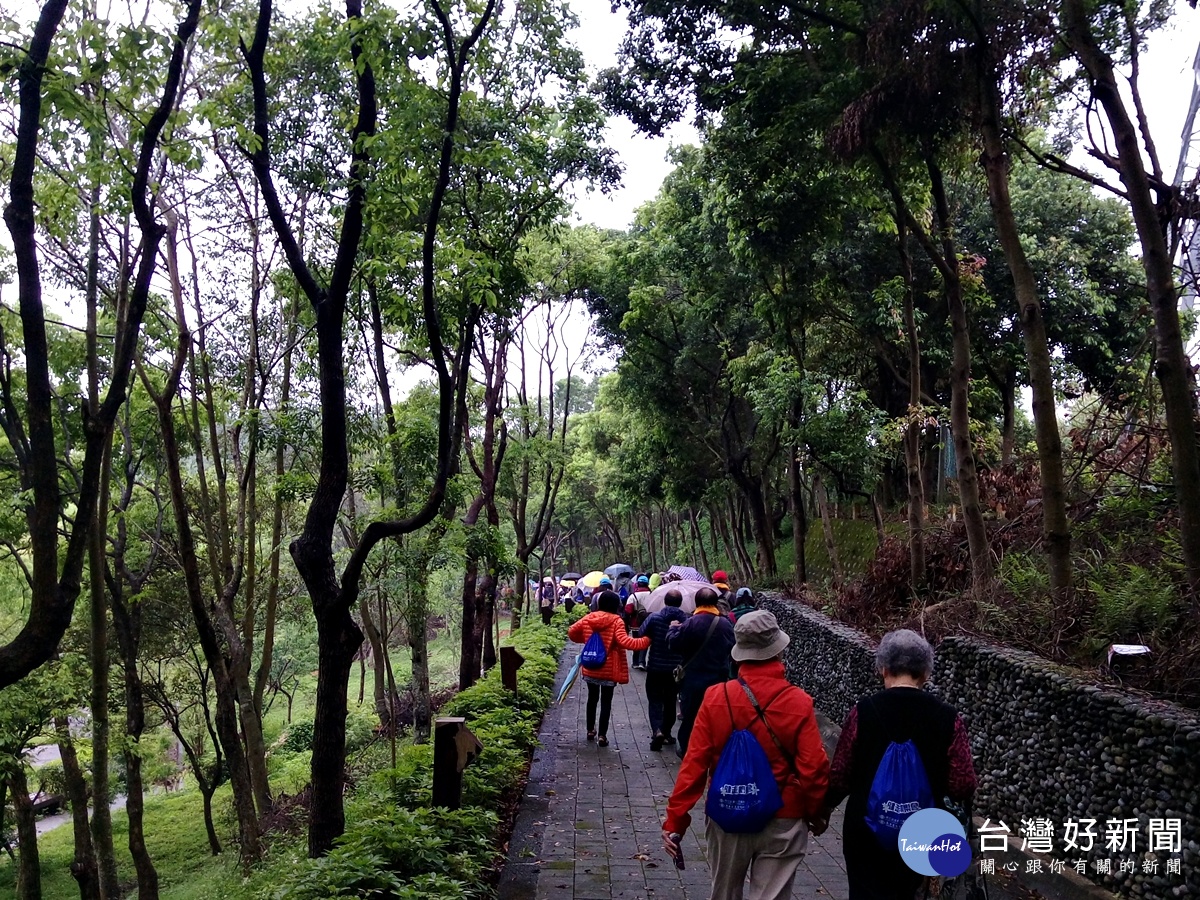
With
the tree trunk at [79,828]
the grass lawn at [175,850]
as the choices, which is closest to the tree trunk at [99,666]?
the tree trunk at [79,828]

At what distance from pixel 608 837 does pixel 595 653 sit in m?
2.68

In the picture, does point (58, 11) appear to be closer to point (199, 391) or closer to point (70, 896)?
point (199, 391)

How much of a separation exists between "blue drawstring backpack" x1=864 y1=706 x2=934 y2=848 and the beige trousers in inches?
17.5

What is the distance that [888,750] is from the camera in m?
3.38

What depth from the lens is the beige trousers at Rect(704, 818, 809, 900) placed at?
3699 millimetres

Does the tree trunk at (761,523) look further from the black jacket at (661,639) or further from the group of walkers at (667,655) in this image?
the black jacket at (661,639)

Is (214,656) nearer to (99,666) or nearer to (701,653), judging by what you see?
(99,666)

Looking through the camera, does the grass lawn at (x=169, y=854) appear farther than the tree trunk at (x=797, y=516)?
Yes

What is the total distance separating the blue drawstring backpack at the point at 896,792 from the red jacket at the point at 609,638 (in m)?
5.88

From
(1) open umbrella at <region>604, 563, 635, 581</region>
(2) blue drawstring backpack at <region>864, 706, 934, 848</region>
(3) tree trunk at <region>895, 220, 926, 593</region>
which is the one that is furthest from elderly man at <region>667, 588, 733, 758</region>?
(1) open umbrella at <region>604, 563, 635, 581</region>

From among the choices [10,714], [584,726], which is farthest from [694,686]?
[10,714]

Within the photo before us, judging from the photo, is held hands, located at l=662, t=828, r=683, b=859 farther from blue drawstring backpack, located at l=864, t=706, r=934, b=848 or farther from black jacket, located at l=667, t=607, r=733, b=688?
black jacket, located at l=667, t=607, r=733, b=688

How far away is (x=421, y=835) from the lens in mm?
5160

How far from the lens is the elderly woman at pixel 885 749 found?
3.35 m
